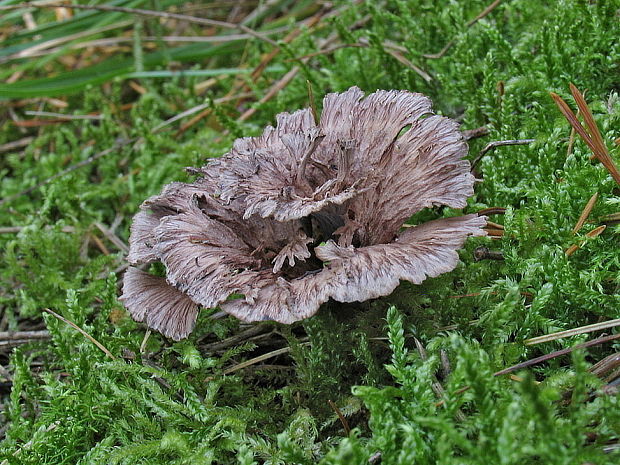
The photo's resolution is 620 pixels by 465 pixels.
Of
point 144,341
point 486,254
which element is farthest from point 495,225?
point 144,341

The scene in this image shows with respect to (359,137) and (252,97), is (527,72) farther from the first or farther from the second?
(252,97)

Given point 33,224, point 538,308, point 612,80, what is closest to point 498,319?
point 538,308

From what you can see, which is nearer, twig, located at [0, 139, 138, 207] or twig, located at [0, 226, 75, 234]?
twig, located at [0, 226, 75, 234]

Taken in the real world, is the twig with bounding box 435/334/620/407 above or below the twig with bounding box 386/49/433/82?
below

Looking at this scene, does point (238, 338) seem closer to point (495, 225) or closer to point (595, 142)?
point (495, 225)

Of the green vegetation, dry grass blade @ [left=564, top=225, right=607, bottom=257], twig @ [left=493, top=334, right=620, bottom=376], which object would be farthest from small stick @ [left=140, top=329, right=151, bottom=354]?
dry grass blade @ [left=564, top=225, right=607, bottom=257]

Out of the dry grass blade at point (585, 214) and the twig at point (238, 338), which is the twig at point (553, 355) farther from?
the twig at point (238, 338)

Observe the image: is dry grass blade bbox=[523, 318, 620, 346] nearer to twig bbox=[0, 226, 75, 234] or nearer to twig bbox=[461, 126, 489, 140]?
twig bbox=[461, 126, 489, 140]
